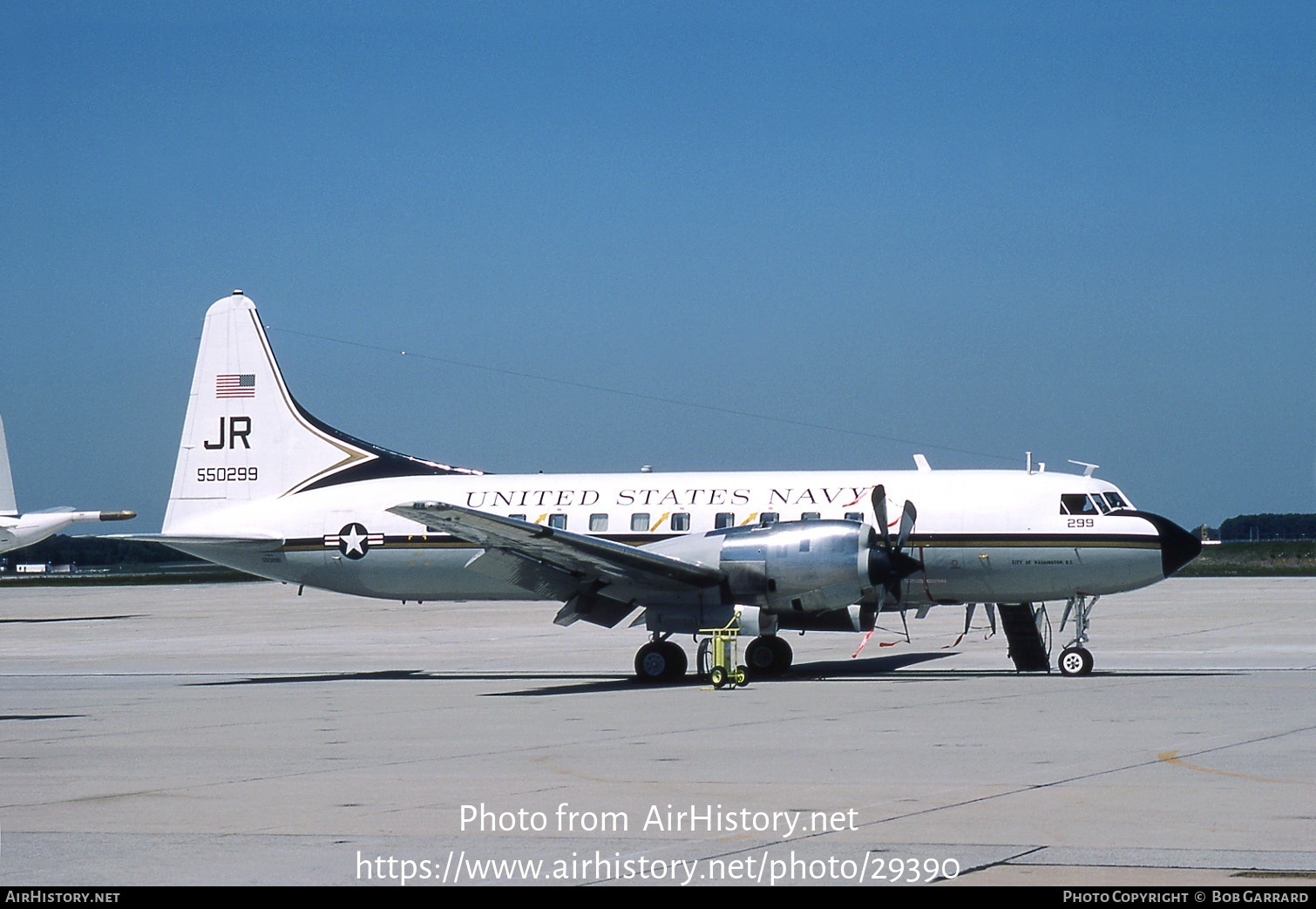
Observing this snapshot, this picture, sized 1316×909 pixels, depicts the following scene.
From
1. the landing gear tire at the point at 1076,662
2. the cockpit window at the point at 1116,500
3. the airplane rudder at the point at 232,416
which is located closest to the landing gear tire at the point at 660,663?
the landing gear tire at the point at 1076,662

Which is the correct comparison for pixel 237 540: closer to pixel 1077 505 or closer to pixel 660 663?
pixel 660 663

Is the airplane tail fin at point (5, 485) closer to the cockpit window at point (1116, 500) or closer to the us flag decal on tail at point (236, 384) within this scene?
the us flag decal on tail at point (236, 384)

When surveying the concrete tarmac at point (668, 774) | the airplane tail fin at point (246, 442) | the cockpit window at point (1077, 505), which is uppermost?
the airplane tail fin at point (246, 442)

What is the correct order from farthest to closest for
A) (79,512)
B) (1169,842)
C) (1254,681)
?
(79,512)
(1254,681)
(1169,842)

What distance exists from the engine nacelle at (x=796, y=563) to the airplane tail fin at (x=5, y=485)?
149 ft

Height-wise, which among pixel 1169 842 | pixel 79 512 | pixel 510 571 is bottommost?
pixel 1169 842

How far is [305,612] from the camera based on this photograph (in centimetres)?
5738

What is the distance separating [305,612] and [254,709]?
35990mm

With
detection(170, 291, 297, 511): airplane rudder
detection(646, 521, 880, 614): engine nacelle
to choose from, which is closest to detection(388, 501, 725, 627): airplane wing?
detection(646, 521, 880, 614): engine nacelle

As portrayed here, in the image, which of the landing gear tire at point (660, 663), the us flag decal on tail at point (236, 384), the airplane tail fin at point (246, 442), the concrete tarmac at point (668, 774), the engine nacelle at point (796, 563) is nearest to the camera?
the concrete tarmac at point (668, 774)

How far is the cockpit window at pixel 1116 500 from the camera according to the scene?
2633 centimetres

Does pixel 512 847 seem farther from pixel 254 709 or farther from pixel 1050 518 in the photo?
pixel 1050 518

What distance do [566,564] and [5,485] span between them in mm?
44743

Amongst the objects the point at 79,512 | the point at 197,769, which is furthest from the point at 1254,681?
the point at 79,512
